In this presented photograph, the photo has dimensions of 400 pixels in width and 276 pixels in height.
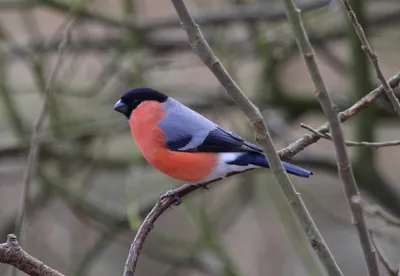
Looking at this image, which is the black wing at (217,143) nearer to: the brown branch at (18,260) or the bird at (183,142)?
the bird at (183,142)

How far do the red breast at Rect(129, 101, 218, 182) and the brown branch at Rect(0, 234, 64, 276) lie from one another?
948 mm

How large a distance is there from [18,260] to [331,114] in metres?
0.71

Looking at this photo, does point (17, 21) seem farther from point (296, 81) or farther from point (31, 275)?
point (31, 275)

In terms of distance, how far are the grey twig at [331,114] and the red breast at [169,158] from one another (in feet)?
3.94

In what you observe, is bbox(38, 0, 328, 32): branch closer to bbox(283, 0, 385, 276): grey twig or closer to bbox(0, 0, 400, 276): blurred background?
bbox(0, 0, 400, 276): blurred background

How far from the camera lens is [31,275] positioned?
54.6 inches

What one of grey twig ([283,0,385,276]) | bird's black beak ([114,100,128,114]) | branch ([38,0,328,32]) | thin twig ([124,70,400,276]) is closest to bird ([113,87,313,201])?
bird's black beak ([114,100,128,114])

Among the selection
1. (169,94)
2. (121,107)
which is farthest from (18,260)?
(169,94)

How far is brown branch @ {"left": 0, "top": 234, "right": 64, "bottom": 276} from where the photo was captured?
4.46 ft

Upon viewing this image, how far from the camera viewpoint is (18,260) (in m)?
1.36

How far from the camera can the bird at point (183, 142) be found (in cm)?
227

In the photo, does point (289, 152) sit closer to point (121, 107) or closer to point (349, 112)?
point (349, 112)

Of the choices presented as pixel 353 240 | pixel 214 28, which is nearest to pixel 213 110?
pixel 214 28

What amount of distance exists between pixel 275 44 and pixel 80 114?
1.26 meters
